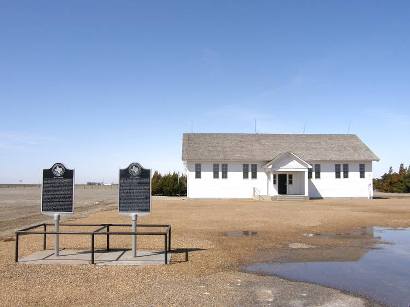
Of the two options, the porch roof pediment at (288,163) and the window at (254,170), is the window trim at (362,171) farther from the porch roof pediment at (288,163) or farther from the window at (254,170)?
the window at (254,170)

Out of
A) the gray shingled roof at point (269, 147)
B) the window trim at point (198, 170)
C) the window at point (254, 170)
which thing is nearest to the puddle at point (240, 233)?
the gray shingled roof at point (269, 147)

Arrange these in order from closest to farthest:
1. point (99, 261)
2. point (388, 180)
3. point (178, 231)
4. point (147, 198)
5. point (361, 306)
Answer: point (361, 306), point (99, 261), point (147, 198), point (178, 231), point (388, 180)

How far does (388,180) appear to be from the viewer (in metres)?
64.1

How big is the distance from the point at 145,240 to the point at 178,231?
2787mm

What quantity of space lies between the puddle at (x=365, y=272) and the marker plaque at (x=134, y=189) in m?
3.09

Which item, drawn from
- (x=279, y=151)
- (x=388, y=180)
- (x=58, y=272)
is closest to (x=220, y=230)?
(x=58, y=272)

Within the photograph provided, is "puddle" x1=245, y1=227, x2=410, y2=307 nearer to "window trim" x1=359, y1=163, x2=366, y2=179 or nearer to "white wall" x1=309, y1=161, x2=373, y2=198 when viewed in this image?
"white wall" x1=309, y1=161, x2=373, y2=198

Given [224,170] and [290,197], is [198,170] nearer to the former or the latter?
[224,170]

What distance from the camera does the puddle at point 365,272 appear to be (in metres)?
8.50

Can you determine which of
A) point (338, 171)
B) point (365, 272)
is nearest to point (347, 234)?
point (365, 272)

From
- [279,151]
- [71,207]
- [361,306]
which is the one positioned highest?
[279,151]

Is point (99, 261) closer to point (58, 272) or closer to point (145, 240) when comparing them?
point (58, 272)

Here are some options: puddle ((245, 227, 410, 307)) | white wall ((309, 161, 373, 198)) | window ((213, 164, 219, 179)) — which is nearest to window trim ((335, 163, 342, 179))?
white wall ((309, 161, 373, 198))

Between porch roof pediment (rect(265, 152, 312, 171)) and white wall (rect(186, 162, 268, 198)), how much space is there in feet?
8.03
